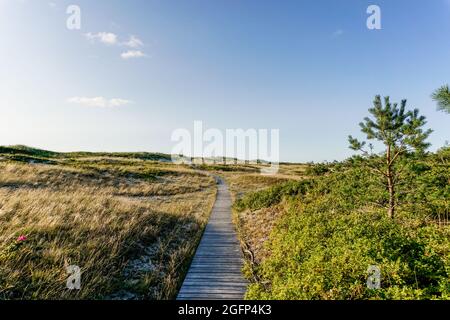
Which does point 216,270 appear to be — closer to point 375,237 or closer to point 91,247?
point 91,247

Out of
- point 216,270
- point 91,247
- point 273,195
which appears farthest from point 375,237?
point 273,195

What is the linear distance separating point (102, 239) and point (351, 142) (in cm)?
839

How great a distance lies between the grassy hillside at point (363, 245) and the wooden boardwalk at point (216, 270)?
0.45 metres

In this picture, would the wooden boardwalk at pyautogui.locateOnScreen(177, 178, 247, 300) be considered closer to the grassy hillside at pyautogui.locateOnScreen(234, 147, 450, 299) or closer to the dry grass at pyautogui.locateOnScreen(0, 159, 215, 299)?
the dry grass at pyautogui.locateOnScreen(0, 159, 215, 299)

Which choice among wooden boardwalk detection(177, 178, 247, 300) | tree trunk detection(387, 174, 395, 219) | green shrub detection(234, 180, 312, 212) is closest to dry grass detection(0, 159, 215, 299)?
wooden boardwalk detection(177, 178, 247, 300)

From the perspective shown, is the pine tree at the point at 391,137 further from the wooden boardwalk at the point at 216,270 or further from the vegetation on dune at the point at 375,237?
the wooden boardwalk at the point at 216,270

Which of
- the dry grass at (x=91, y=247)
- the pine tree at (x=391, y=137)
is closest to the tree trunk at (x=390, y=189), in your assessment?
the pine tree at (x=391, y=137)

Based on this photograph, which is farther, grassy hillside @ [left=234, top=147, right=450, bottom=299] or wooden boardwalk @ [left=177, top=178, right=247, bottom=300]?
wooden boardwalk @ [left=177, top=178, right=247, bottom=300]

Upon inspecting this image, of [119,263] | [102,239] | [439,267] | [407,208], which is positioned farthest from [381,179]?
[102,239]

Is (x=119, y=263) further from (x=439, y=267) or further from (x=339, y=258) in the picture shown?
(x=439, y=267)

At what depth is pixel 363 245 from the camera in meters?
5.76

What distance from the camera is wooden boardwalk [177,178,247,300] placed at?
261 inches

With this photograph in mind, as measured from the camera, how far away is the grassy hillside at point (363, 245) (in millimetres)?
4672

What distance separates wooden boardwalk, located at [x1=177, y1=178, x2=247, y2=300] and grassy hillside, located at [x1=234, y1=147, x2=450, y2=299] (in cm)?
45
